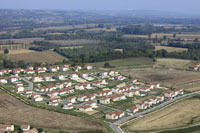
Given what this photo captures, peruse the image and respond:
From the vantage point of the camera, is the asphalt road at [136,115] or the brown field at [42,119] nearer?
the brown field at [42,119]

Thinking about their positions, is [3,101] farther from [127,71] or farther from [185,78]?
[185,78]

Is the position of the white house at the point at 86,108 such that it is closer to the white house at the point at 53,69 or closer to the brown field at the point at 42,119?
the brown field at the point at 42,119

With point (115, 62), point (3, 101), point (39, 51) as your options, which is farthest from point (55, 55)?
point (3, 101)

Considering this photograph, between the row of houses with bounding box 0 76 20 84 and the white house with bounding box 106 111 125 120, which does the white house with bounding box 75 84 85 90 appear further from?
the white house with bounding box 106 111 125 120

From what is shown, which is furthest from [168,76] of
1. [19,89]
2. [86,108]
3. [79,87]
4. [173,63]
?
[19,89]

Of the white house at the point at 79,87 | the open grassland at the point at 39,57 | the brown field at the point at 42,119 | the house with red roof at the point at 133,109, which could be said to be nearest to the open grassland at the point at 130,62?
the open grassland at the point at 39,57
